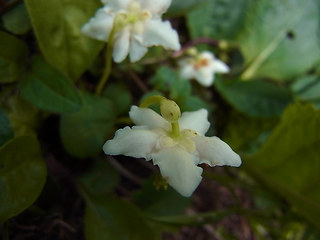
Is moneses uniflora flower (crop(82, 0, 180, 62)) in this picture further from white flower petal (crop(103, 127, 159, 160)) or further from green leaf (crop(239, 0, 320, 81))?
green leaf (crop(239, 0, 320, 81))

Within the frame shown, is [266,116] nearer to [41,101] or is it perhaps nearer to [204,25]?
[204,25]

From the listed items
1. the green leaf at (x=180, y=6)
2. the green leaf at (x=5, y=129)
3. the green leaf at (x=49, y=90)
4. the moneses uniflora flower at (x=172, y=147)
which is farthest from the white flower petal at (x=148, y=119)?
the green leaf at (x=180, y=6)

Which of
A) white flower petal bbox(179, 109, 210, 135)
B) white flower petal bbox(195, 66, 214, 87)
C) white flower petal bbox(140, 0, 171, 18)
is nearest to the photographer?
white flower petal bbox(179, 109, 210, 135)

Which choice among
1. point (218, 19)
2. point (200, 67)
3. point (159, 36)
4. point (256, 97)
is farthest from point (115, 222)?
point (218, 19)

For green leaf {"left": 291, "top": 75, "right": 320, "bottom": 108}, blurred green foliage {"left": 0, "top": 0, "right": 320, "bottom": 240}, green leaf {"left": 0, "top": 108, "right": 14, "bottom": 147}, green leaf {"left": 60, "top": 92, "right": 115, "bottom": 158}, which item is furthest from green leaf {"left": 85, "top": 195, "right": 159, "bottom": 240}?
green leaf {"left": 291, "top": 75, "right": 320, "bottom": 108}

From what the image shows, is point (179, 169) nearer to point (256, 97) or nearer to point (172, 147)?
point (172, 147)
